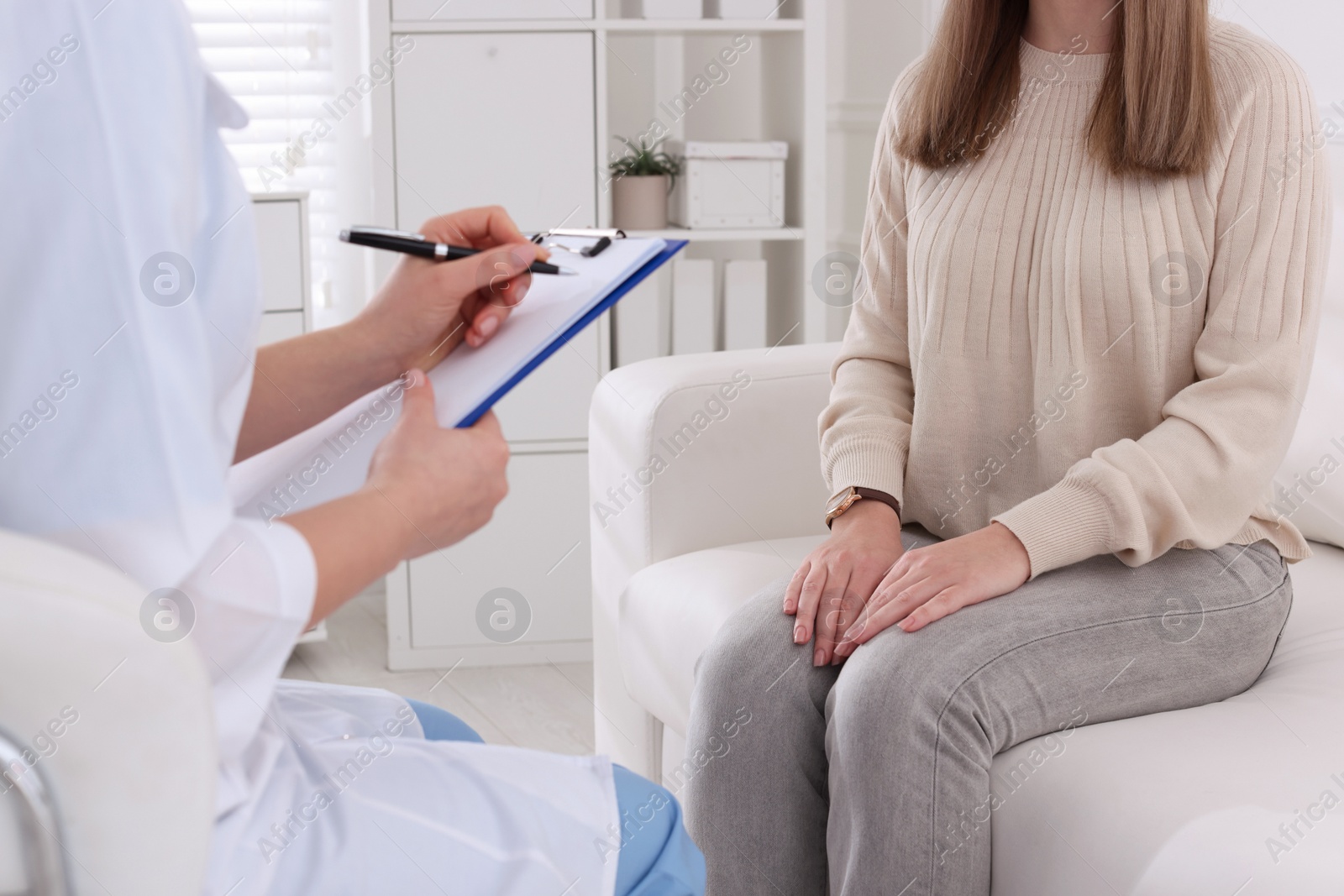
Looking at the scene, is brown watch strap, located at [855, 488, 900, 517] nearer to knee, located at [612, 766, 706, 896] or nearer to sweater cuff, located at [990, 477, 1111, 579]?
sweater cuff, located at [990, 477, 1111, 579]

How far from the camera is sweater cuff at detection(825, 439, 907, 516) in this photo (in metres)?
1.23

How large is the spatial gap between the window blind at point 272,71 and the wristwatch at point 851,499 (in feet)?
5.72

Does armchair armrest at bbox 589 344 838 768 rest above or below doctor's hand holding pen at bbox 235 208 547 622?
below

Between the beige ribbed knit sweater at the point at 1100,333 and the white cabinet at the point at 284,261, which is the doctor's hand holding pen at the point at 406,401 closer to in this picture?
the beige ribbed knit sweater at the point at 1100,333

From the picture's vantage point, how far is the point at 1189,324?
1106mm

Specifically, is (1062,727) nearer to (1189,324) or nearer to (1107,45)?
(1189,324)

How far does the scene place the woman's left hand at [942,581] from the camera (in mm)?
1013

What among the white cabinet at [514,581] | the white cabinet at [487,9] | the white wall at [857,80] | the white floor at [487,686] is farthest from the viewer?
the white wall at [857,80]

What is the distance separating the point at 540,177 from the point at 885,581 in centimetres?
140

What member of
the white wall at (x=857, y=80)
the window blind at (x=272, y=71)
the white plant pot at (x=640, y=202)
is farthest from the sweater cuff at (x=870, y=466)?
the window blind at (x=272, y=71)

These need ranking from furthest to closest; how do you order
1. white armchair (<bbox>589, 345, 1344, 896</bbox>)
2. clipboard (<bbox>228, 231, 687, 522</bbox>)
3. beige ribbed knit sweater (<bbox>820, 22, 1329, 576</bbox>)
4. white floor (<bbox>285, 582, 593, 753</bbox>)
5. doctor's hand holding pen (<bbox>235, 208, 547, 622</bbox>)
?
1. white floor (<bbox>285, 582, 593, 753</bbox>)
2. beige ribbed knit sweater (<bbox>820, 22, 1329, 576</bbox>)
3. white armchair (<bbox>589, 345, 1344, 896</bbox>)
4. clipboard (<bbox>228, 231, 687, 522</bbox>)
5. doctor's hand holding pen (<bbox>235, 208, 547, 622</bbox>)

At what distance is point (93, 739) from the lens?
47 cm

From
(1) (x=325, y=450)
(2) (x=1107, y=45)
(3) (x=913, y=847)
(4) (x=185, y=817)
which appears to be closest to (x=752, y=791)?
(3) (x=913, y=847)

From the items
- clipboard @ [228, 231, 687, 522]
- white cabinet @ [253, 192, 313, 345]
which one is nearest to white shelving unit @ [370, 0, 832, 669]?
white cabinet @ [253, 192, 313, 345]
